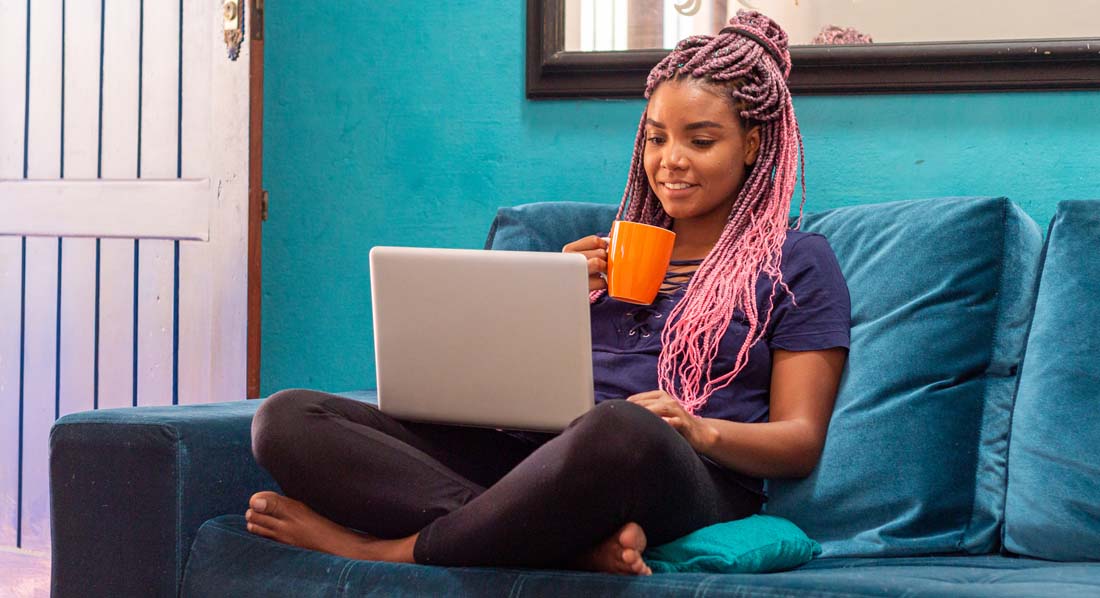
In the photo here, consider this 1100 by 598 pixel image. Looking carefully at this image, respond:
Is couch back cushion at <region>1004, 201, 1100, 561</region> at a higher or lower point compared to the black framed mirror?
lower

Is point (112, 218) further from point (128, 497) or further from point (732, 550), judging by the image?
point (732, 550)

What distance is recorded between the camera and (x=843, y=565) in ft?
4.72

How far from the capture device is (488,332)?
1.32 m

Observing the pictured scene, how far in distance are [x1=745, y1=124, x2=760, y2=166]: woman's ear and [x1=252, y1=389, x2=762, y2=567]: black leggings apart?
1.62 ft

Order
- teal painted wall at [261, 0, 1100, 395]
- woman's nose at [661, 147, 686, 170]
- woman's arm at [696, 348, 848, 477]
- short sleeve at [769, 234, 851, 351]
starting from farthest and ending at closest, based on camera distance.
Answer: teal painted wall at [261, 0, 1100, 395] < woman's nose at [661, 147, 686, 170] < short sleeve at [769, 234, 851, 351] < woman's arm at [696, 348, 848, 477]

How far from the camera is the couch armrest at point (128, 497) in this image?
1432 millimetres

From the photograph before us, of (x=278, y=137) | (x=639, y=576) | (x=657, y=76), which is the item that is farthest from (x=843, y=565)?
(x=278, y=137)

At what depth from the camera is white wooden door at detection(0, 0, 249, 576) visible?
2.24 m

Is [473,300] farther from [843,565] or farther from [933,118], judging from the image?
[933,118]

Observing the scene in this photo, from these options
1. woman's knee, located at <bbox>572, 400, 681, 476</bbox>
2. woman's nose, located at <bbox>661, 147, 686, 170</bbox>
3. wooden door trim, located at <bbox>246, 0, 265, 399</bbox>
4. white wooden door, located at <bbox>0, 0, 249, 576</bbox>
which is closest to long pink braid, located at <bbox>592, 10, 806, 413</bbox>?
woman's nose, located at <bbox>661, 147, 686, 170</bbox>

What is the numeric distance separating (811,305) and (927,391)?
0.19 meters

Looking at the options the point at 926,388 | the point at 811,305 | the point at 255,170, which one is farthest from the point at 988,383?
the point at 255,170

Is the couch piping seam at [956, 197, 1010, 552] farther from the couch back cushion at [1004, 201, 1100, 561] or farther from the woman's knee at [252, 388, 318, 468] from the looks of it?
the woman's knee at [252, 388, 318, 468]

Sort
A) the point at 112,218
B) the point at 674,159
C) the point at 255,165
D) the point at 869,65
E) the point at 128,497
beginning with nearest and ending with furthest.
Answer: the point at 128,497 < the point at 674,159 < the point at 869,65 < the point at 255,165 < the point at 112,218
